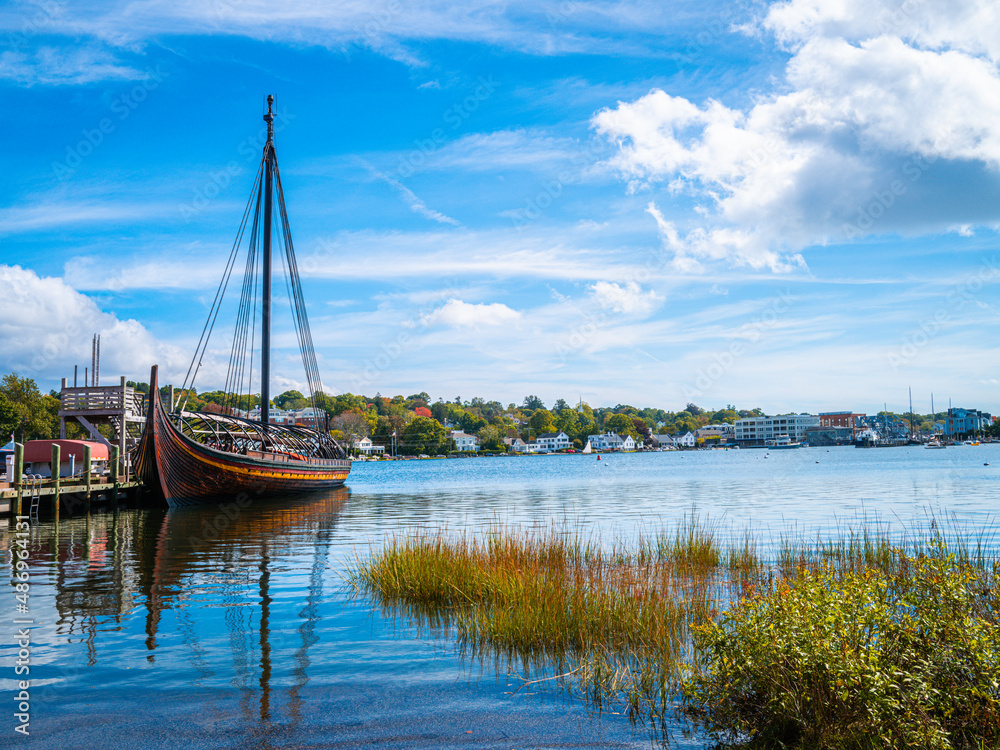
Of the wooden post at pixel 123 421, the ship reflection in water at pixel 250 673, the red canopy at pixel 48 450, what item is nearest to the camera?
the ship reflection in water at pixel 250 673

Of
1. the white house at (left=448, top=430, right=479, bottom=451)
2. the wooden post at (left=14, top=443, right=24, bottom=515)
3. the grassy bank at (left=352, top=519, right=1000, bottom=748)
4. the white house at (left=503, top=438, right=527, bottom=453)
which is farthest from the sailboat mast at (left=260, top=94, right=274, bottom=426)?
the white house at (left=503, top=438, right=527, bottom=453)

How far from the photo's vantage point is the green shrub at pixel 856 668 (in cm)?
434

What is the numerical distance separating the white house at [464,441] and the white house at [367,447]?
2091cm

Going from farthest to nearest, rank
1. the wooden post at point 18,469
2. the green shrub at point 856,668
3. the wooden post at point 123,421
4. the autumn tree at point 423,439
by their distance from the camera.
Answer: the autumn tree at point 423,439
the wooden post at point 123,421
the wooden post at point 18,469
the green shrub at point 856,668

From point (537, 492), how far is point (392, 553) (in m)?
30.6

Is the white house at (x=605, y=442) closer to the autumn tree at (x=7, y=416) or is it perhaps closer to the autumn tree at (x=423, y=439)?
the autumn tree at (x=423, y=439)

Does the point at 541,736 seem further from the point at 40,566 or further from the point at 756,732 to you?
the point at 40,566

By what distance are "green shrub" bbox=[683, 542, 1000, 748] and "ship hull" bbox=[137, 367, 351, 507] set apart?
26.5 metres

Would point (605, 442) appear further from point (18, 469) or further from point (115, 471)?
point (18, 469)

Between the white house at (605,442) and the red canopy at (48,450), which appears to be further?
the white house at (605,442)

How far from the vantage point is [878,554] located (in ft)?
40.0

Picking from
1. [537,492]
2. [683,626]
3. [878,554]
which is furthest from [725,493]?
[683,626]

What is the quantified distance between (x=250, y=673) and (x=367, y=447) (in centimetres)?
16216

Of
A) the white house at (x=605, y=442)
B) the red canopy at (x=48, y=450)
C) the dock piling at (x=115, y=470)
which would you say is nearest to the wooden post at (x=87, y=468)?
the red canopy at (x=48, y=450)
